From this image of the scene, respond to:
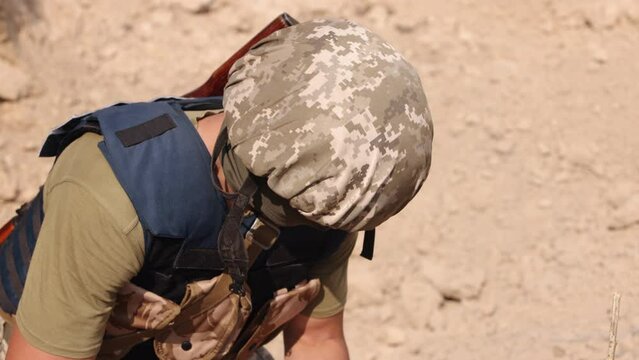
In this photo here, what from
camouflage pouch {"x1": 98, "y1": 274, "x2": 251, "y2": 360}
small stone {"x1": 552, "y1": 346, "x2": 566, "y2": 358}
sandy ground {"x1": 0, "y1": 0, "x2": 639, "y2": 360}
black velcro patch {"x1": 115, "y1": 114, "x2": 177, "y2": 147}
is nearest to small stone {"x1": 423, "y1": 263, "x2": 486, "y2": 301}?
sandy ground {"x1": 0, "y1": 0, "x2": 639, "y2": 360}

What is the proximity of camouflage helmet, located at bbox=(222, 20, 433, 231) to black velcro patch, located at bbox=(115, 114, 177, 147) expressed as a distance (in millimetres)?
167

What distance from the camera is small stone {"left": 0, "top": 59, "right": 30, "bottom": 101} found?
521 cm

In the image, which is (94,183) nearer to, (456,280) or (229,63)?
(229,63)

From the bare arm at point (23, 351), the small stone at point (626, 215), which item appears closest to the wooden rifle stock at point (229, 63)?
the bare arm at point (23, 351)

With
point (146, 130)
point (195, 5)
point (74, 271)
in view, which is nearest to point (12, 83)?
point (195, 5)

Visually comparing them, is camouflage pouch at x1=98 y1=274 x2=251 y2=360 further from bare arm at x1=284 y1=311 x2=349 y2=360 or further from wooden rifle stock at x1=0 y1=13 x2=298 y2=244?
wooden rifle stock at x1=0 y1=13 x2=298 y2=244

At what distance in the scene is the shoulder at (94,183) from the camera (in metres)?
2.06

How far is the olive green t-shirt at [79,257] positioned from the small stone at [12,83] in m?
3.25

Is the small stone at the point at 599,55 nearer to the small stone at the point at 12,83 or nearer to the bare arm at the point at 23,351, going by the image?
the small stone at the point at 12,83

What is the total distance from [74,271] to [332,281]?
916 millimetres

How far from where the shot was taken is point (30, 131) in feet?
17.2

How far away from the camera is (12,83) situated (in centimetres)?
524

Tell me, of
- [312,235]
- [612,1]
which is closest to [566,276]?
[612,1]

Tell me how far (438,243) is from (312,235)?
2.68 m
